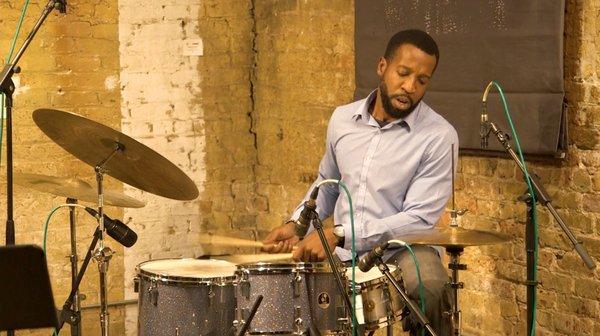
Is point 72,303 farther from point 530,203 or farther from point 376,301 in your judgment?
point 530,203

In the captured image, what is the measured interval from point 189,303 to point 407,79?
4.46ft

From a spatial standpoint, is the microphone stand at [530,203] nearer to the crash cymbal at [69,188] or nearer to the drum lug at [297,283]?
the drum lug at [297,283]

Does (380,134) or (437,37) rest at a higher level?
(437,37)

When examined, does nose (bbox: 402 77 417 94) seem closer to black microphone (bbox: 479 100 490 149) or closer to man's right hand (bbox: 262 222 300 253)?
black microphone (bbox: 479 100 490 149)

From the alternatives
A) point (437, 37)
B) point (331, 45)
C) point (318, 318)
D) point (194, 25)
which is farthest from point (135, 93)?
point (318, 318)

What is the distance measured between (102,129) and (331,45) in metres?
2.50

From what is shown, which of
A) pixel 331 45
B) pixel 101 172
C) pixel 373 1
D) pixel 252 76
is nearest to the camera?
pixel 101 172

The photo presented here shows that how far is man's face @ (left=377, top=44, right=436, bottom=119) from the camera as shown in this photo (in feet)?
16.8

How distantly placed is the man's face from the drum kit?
64 centimetres

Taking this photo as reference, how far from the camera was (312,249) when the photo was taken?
15.2ft

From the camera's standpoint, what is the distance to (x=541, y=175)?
554 centimetres

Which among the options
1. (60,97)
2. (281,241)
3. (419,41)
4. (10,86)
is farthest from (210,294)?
(60,97)

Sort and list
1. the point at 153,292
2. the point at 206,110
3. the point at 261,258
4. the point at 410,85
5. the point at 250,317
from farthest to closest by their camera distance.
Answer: the point at 206,110 < the point at 410,85 < the point at 261,258 < the point at 153,292 < the point at 250,317

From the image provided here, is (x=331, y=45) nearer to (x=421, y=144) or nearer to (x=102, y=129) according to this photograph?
(x=421, y=144)
